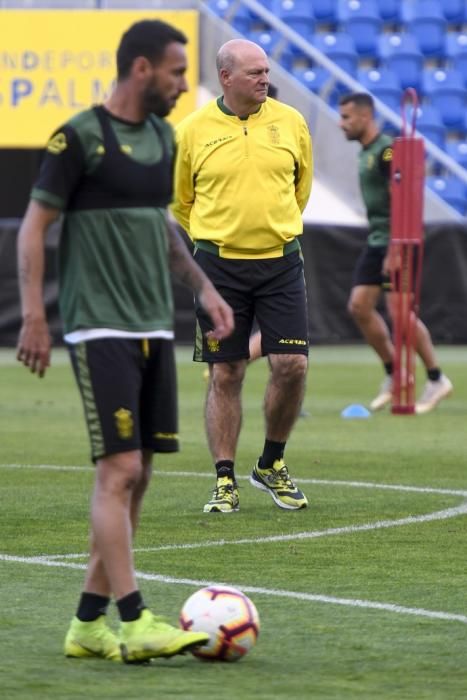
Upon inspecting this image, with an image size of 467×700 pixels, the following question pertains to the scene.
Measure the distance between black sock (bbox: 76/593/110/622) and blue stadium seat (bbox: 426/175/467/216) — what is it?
21.2m

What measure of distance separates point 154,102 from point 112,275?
1.76 ft

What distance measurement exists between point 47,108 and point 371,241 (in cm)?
1212

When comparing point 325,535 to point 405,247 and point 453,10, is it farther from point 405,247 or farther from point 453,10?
point 453,10

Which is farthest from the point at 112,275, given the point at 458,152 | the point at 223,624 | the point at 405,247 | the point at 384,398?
the point at 458,152

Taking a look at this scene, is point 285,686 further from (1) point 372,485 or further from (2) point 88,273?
(1) point 372,485

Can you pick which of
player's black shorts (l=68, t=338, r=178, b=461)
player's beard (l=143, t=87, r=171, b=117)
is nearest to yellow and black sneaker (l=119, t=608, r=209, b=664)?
player's black shorts (l=68, t=338, r=178, b=461)

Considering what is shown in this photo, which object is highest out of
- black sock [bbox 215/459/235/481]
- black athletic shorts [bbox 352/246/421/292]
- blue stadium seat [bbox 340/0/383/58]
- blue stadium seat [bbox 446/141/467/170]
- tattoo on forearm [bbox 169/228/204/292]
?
tattoo on forearm [bbox 169/228/204/292]

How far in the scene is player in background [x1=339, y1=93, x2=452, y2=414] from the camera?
13602 mm

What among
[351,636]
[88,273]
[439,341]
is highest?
[88,273]

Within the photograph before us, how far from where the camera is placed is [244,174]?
8.64 meters

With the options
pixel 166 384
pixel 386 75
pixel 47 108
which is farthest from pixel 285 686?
pixel 386 75

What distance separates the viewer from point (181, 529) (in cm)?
787

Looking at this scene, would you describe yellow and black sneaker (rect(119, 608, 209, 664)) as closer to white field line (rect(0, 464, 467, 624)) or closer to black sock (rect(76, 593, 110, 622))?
black sock (rect(76, 593, 110, 622))

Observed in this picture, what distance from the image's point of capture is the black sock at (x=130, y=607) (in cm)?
507
